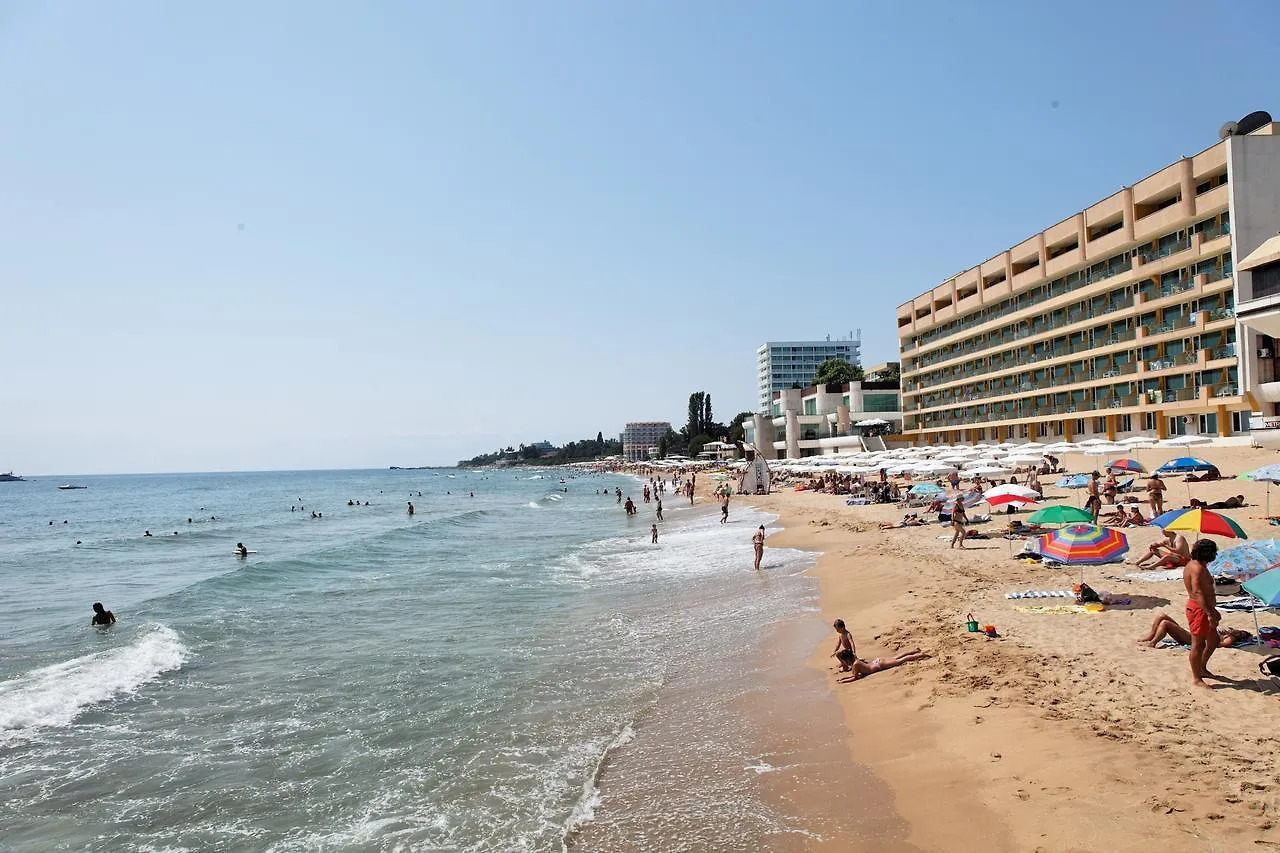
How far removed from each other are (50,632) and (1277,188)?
4606 centimetres

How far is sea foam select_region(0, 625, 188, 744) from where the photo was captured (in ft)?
37.8

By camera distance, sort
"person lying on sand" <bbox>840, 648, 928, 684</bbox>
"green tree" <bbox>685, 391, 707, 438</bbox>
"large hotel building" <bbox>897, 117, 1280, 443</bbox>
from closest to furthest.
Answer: "person lying on sand" <bbox>840, 648, 928, 684</bbox>, "large hotel building" <bbox>897, 117, 1280, 443</bbox>, "green tree" <bbox>685, 391, 707, 438</bbox>

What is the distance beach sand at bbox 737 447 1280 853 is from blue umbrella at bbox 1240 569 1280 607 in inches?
34.0

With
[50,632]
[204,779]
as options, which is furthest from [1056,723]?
[50,632]

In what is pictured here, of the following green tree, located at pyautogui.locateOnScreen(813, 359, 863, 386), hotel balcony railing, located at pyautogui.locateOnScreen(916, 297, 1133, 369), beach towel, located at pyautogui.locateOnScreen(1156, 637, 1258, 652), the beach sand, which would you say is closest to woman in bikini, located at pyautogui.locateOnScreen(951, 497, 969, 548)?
the beach sand

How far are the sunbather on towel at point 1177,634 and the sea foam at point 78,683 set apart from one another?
14900 millimetres

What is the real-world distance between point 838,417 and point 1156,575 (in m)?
62.3

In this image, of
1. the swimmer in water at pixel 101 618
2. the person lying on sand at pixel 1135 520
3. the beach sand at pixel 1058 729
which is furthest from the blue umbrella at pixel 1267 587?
the swimmer in water at pixel 101 618

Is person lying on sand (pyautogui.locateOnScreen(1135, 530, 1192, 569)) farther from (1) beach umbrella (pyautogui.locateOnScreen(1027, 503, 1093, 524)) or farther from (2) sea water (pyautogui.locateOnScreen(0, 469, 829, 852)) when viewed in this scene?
(2) sea water (pyautogui.locateOnScreen(0, 469, 829, 852))

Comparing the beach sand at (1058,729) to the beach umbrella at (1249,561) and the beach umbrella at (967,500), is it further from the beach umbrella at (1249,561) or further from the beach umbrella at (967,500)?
the beach umbrella at (967,500)

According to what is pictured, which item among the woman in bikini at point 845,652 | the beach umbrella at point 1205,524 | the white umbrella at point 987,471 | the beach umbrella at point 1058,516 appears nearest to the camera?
the woman in bikini at point 845,652

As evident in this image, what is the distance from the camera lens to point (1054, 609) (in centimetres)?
1201

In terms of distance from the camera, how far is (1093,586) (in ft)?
43.1

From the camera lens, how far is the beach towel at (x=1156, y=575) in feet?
42.9
